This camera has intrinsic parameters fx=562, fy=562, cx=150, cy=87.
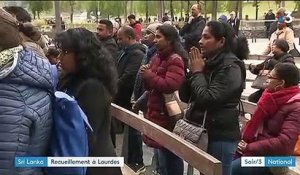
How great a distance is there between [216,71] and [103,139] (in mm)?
1180

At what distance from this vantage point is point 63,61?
3195 millimetres

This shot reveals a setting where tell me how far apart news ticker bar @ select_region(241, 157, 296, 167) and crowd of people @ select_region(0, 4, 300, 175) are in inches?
1.6

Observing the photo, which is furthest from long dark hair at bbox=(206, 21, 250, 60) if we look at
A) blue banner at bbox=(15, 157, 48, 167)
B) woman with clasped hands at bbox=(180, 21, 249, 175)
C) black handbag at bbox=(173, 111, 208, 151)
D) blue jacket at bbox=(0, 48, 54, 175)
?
blue banner at bbox=(15, 157, 48, 167)

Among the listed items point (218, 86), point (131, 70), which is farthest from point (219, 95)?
point (131, 70)

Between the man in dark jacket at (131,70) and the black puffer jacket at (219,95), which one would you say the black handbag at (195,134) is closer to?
the black puffer jacket at (219,95)

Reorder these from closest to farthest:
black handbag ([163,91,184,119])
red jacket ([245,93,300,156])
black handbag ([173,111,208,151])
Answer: red jacket ([245,93,300,156]) < black handbag ([173,111,208,151]) < black handbag ([163,91,184,119])

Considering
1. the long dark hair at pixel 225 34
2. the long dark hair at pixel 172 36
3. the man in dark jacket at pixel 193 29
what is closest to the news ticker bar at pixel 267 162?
the long dark hair at pixel 225 34

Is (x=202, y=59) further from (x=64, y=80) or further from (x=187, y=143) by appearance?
(x=64, y=80)

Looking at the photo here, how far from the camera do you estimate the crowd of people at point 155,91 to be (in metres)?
2.60

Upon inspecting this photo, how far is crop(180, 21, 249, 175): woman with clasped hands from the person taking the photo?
4.09 m

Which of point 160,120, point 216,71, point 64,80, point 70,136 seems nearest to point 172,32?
point 160,120

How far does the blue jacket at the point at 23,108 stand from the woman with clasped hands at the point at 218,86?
1659 millimetres

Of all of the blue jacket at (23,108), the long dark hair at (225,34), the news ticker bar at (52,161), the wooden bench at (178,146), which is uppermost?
the long dark hair at (225,34)

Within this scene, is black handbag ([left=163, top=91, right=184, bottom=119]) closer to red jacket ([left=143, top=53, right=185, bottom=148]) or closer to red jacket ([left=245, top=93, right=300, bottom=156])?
red jacket ([left=143, top=53, right=185, bottom=148])
